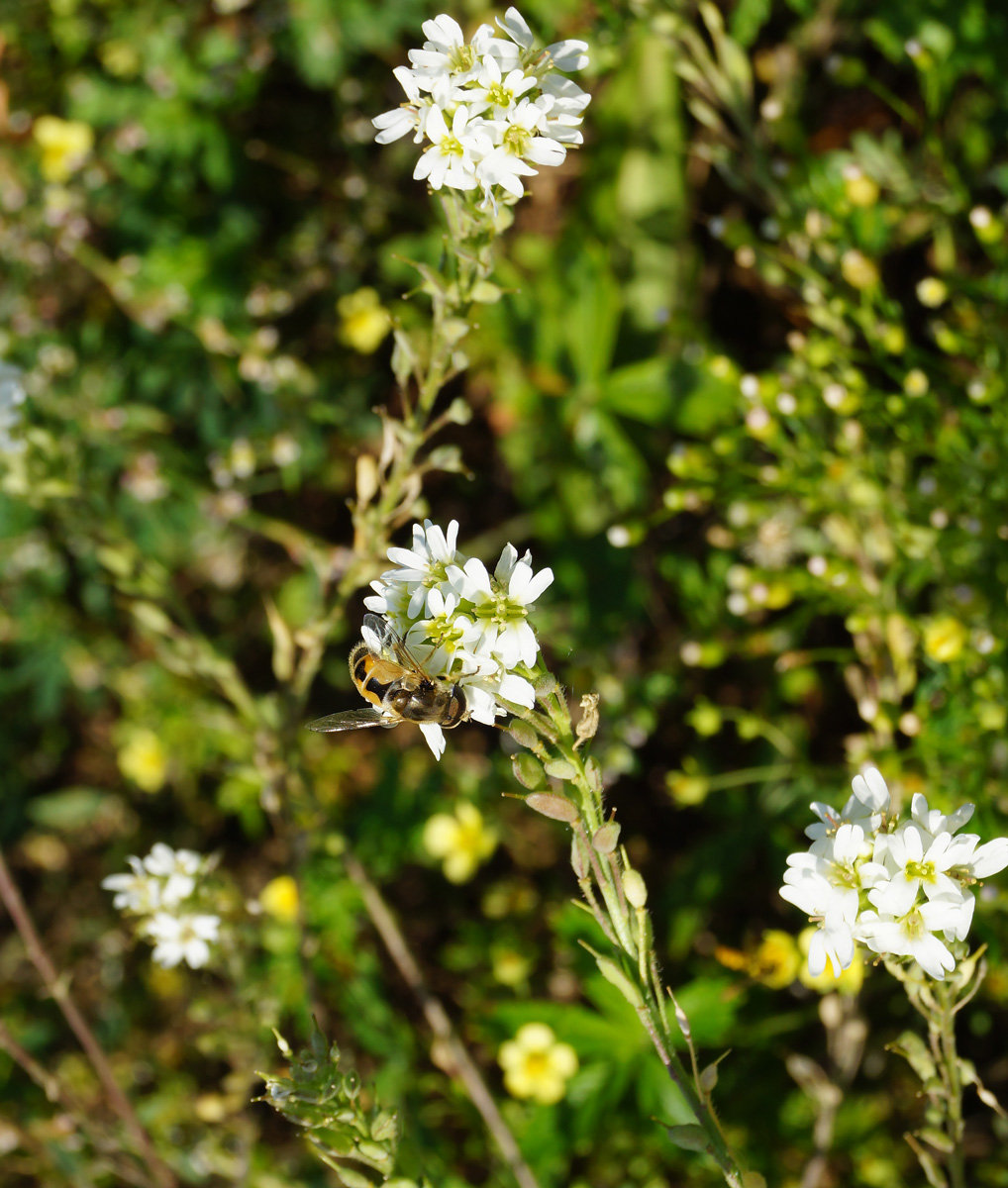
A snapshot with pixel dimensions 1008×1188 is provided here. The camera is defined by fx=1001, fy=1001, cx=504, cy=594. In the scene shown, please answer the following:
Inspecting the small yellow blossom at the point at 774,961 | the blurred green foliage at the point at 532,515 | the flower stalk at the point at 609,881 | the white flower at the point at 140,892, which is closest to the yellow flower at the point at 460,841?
the blurred green foliage at the point at 532,515

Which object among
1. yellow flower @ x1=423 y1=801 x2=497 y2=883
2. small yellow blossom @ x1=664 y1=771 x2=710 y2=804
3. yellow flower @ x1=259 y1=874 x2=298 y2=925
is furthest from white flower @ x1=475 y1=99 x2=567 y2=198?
yellow flower @ x1=259 y1=874 x2=298 y2=925

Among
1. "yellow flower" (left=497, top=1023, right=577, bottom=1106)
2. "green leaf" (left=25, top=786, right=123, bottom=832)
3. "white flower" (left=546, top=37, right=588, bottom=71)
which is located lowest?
"green leaf" (left=25, top=786, right=123, bottom=832)

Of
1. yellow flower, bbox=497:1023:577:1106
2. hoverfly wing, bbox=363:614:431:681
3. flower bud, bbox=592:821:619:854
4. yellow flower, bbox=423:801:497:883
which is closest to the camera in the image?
flower bud, bbox=592:821:619:854

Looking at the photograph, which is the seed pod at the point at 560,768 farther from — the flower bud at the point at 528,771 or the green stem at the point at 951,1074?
the green stem at the point at 951,1074

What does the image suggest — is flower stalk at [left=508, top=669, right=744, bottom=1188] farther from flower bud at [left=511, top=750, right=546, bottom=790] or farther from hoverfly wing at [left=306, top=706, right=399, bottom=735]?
hoverfly wing at [left=306, top=706, right=399, bottom=735]


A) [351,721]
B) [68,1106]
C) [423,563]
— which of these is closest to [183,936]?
[68,1106]

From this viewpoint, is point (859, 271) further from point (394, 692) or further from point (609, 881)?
point (609, 881)

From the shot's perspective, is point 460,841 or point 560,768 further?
point 460,841
